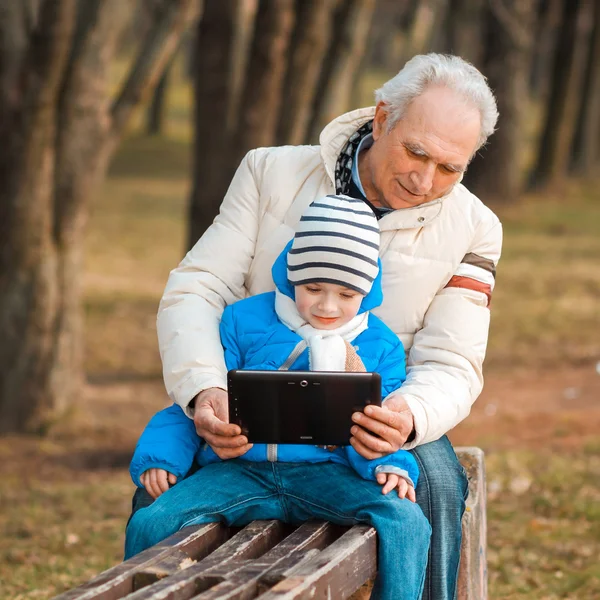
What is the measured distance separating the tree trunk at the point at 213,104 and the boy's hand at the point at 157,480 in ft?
15.6

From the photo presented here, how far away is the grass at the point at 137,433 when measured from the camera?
18.0 feet

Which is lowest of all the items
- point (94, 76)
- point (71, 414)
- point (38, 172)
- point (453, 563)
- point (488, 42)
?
point (71, 414)

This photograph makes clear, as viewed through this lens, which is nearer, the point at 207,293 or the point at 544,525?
the point at 207,293

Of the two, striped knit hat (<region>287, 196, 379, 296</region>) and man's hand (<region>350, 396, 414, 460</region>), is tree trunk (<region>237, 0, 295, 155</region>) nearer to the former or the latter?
striped knit hat (<region>287, 196, 379, 296</region>)

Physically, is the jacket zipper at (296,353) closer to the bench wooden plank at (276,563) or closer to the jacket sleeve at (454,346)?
the jacket sleeve at (454,346)

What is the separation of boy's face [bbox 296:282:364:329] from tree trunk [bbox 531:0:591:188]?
20.7 m

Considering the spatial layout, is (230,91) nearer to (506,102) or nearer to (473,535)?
(473,535)

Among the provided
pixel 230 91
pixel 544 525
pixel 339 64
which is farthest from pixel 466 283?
pixel 339 64

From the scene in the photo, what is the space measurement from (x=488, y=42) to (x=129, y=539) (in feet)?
59.8

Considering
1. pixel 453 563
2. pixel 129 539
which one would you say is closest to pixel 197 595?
pixel 129 539

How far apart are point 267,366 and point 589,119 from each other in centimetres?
2356

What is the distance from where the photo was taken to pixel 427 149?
3.60 metres

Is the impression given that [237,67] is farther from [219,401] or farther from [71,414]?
[219,401]

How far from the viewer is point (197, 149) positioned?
871 centimetres
